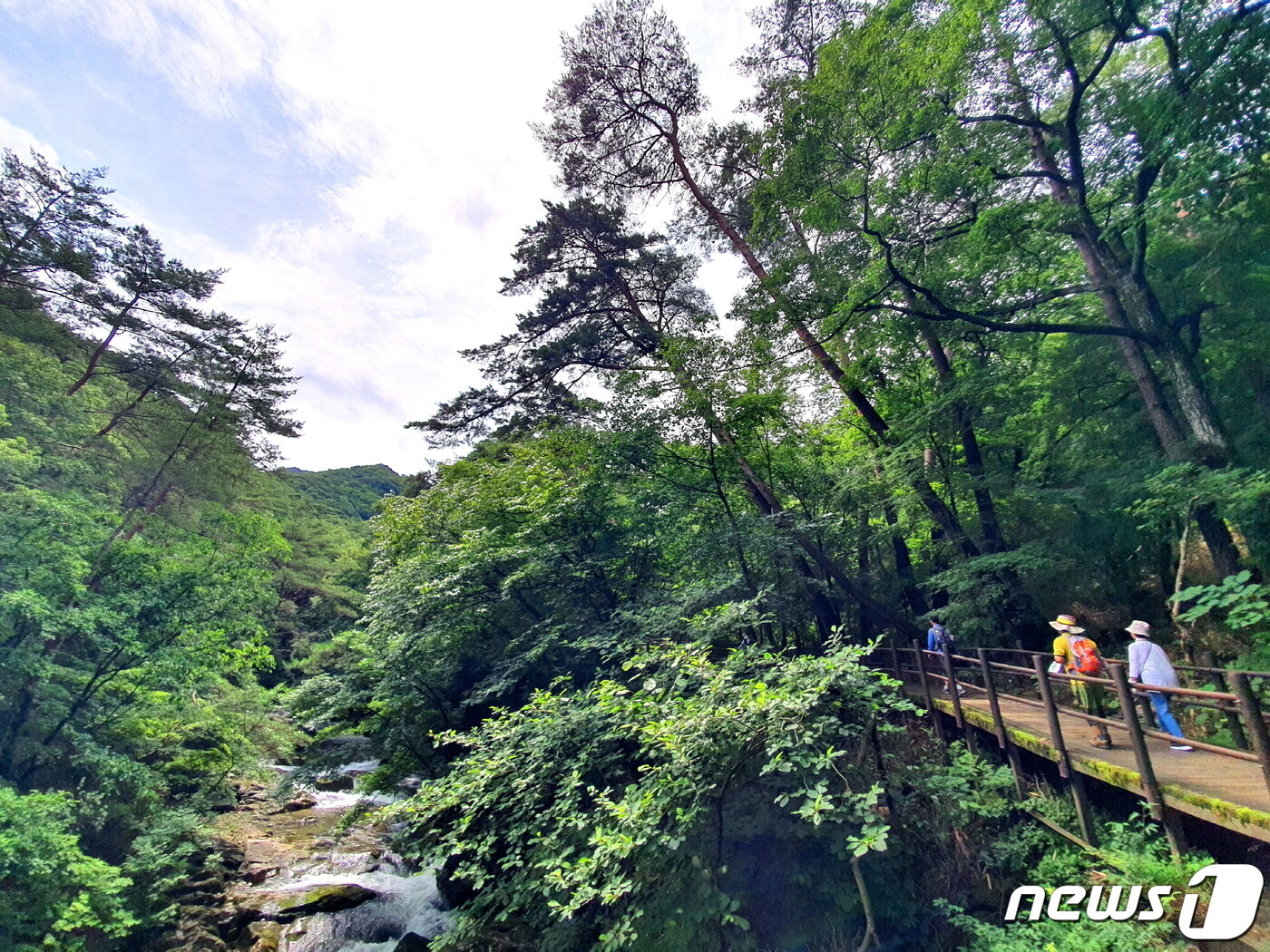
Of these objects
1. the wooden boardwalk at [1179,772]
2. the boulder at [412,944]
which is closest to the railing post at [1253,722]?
the wooden boardwalk at [1179,772]

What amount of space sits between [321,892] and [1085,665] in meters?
11.9

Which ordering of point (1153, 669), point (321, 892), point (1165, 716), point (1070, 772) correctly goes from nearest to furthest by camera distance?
point (1165, 716) → point (1070, 772) → point (1153, 669) → point (321, 892)

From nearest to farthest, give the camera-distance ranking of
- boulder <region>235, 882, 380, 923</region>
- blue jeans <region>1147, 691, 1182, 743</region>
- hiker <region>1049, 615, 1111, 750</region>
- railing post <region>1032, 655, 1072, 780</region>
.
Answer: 1. blue jeans <region>1147, 691, 1182, 743</region>
2. railing post <region>1032, 655, 1072, 780</region>
3. hiker <region>1049, 615, 1111, 750</region>
4. boulder <region>235, 882, 380, 923</region>

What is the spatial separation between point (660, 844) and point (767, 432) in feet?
27.1

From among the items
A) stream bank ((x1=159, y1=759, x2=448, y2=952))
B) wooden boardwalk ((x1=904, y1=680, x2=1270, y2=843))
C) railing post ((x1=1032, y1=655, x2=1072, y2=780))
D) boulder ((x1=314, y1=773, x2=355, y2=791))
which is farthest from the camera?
boulder ((x1=314, y1=773, x2=355, y2=791))

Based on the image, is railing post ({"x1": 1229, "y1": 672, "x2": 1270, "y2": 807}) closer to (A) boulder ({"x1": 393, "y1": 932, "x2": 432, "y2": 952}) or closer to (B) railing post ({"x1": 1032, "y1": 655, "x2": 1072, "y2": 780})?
(B) railing post ({"x1": 1032, "y1": 655, "x2": 1072, "y2": 780})

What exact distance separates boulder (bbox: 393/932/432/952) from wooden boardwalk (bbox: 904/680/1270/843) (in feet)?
26.7

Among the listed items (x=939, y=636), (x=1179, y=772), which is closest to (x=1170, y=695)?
(x=1179, y=772)

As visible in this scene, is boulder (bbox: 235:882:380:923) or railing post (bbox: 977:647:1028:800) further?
boulder (bbox: 235:882:380:923)

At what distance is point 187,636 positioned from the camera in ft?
30.0

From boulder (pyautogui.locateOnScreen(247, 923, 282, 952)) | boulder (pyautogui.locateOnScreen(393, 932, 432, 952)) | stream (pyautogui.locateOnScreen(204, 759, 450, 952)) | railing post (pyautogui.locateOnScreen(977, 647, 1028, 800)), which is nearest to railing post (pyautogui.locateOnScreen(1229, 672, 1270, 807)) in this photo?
railing post (pyautogui.locateOnScreen(977, 647, 1028, 800))

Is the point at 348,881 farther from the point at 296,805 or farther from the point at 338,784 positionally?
the point at 338,784

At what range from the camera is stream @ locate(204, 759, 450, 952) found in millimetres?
7949

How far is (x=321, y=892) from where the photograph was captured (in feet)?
28.9
